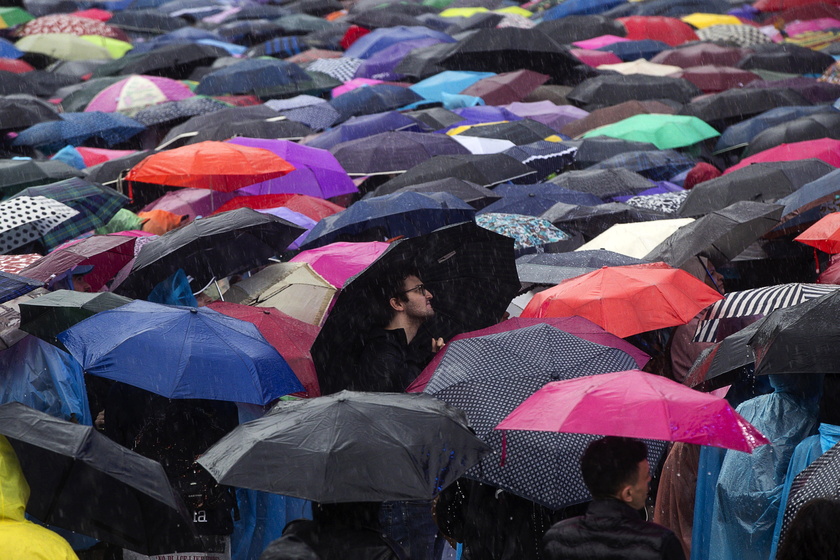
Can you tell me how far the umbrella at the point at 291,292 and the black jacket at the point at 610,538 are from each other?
3.52 metres

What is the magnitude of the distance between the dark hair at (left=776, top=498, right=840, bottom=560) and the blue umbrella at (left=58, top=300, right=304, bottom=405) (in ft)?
9.69

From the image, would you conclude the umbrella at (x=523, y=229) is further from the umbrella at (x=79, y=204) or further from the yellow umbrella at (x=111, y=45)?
the yellow umbrella at (x=111, y=45)

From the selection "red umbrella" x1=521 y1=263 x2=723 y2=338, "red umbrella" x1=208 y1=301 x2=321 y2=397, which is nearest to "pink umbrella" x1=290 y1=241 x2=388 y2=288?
"red umbrella" x1=208 y1=301 x2=321 y2=397

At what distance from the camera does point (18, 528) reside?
167 inches

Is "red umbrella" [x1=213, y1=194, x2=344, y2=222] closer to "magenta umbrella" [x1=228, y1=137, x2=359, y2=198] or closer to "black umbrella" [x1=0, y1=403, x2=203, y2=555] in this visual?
"magenta umbrella" [x1=228, y1=137, x2=359, y2=198]

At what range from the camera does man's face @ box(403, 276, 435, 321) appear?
5410mm

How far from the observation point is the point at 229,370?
5457 millimetres

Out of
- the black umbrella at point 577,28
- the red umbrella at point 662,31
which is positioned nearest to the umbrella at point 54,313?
the black umbrella at point 577,28

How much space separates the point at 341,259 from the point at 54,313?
2.28 m

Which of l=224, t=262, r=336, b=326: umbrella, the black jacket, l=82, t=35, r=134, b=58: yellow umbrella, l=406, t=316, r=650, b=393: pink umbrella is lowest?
l=82, t=35, r=134, b=58: yellow umbrella

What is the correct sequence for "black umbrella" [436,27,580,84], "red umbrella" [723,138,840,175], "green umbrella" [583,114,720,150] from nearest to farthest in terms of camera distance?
"red umbrella" [723,138,840,175], "green umbrella" [583,114,720,150], "black umbrella" [436,27,580,84]

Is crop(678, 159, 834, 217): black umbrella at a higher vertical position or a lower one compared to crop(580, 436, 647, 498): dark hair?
lower

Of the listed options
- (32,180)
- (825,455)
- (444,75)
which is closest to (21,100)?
(32,180)

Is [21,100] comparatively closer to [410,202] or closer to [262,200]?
[262,200]
